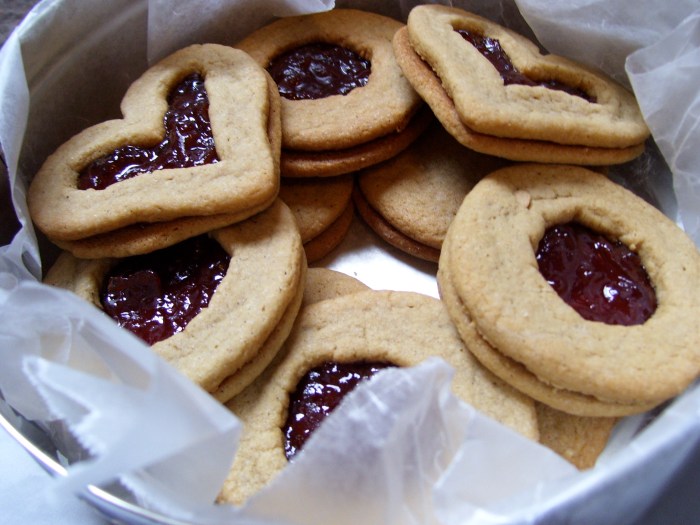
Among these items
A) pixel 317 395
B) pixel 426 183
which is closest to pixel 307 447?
pixel 317 395

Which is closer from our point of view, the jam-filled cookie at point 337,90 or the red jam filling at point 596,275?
the red jam filling at point 596,275

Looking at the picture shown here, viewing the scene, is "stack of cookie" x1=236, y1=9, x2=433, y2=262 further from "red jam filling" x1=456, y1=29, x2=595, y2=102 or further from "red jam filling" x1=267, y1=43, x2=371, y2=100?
"red jam filling" x1=456, y1=29, x2=595, y2=102

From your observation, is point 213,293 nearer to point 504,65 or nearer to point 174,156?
point 174,156

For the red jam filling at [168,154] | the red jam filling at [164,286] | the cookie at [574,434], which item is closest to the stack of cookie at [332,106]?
the red jam filling at [168,154]

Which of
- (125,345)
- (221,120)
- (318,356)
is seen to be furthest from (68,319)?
(221,120)

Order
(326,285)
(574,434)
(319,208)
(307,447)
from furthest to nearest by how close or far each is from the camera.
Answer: (319,208), (326,285), (574,434), (307,447)

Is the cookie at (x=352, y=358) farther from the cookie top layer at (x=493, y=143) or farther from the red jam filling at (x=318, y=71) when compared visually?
the red jam filling at (x=318, y=71)
